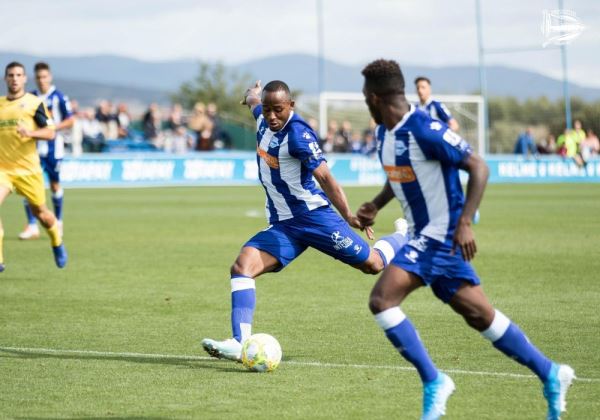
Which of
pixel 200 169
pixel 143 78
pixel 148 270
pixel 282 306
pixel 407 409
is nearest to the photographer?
pixel 407 409

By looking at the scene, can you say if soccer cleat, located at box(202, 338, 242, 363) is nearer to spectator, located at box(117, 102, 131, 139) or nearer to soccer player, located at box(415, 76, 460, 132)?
soccer player, located at box(415, 76, 460, 132)

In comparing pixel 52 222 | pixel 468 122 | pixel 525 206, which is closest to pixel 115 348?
pixel 52 222

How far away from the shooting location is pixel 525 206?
27.2 metres

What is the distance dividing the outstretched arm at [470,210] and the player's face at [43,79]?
509 inches

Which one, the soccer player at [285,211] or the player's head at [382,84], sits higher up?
the player's head at [382,84]

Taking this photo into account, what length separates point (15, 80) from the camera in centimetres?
1275

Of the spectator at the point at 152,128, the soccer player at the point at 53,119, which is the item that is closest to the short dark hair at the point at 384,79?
the soccer player at the point at 53,119

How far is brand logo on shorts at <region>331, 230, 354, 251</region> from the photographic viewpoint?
28.0ft

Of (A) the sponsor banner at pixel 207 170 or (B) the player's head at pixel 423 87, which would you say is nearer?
(B) the player's head at pixel 423 87

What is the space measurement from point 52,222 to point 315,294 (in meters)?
3.48

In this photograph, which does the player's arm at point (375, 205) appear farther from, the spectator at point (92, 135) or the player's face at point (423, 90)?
the spectator at point (92, 135)

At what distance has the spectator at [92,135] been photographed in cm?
3784

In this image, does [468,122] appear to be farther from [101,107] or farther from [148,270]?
[148,270]

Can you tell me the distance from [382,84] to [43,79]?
498 inches
